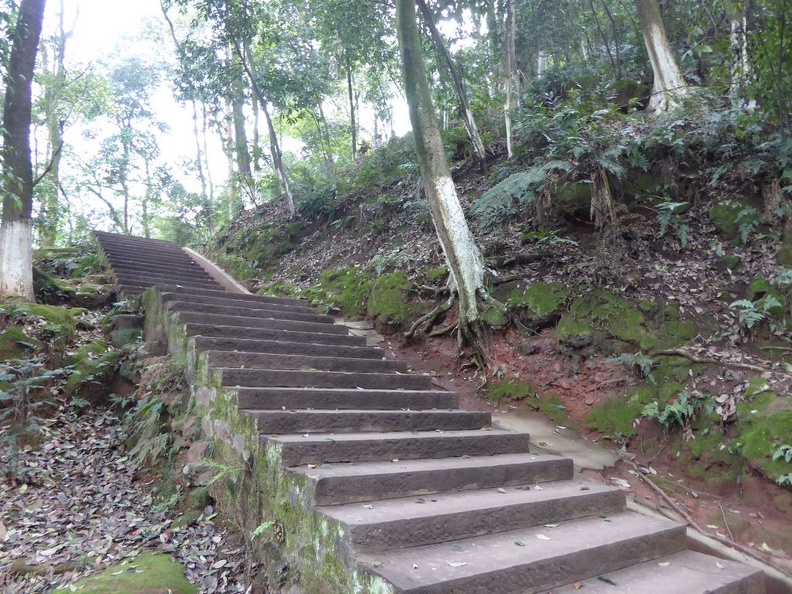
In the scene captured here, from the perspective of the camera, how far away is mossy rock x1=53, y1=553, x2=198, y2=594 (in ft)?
10.1

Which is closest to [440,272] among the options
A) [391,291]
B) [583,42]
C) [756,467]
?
[391,291]

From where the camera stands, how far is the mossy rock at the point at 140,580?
3068mm

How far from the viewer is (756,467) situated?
13.5 feet

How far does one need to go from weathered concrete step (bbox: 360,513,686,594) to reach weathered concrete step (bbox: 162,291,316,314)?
4931 millimetres

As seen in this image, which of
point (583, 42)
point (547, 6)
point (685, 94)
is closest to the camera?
point (685, 94)

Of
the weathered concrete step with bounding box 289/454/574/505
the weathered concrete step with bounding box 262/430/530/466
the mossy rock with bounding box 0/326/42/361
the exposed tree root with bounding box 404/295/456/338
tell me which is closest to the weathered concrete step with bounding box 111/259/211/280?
the mossy rock with bounding box 0/326/42/361

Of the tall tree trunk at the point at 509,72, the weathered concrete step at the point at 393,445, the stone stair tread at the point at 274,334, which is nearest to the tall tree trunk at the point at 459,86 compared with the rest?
the tall tree trunk at the point at 509,72

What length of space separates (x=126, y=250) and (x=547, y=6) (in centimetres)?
1129

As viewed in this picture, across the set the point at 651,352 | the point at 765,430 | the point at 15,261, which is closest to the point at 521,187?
the point at 651,352

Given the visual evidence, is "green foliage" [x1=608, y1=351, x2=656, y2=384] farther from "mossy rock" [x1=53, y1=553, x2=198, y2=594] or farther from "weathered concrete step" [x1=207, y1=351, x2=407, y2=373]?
"mossy rock" [x1=53, y1=553, x2=198, y2=594]

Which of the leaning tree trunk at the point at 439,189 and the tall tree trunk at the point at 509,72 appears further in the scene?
the tall tree trunk at the point at 509,72

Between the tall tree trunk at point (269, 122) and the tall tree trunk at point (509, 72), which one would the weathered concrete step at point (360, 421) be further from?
the tall tree trunk at point (269, 122)

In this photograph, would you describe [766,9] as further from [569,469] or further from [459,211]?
[569,469]

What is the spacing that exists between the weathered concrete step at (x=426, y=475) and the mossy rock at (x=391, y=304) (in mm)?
3382
